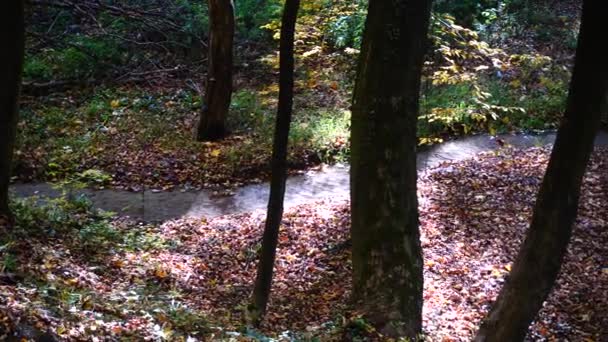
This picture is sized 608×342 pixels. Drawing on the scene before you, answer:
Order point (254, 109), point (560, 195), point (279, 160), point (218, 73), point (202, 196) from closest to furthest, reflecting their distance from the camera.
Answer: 1. point (560, 195)
2. point (279, 160)
3. point (202, 196)
4. point (218, 73)
5. point (254, 109)

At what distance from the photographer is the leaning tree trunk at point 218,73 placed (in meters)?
12.4

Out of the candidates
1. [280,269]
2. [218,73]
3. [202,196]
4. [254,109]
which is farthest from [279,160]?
[254,109]

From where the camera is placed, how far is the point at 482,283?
7984mm

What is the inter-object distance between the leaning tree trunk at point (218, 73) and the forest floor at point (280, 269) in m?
3.54

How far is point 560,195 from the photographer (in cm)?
499

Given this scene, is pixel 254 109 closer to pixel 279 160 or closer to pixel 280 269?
pixel 280 269

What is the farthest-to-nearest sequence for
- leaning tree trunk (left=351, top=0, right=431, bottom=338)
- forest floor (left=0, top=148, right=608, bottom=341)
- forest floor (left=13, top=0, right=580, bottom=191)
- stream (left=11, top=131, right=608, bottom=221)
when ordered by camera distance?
forest floor (left=13, top=0, right=580, bottom=191)
stream (left=11, top=131, right=608, bottom=221)
leaning tree trunk (left=351, top=0, right=431, bottom=338)
forest floor (left=0, top=148, right=608, bottom=341)

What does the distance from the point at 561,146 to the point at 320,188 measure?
687 centimetres

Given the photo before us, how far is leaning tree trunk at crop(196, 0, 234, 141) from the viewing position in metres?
12.4

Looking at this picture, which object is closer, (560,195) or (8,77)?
(560,195)

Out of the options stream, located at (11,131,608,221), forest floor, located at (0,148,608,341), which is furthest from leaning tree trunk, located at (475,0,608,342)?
stream, located at (11,131,608,221)

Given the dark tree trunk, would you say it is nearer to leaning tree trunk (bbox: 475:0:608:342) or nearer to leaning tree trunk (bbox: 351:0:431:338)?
leaning tree trunk (bbox: 351:0:431:338)

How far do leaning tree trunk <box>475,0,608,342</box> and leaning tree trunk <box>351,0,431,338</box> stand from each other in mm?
921

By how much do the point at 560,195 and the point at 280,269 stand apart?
4282 millimetres
